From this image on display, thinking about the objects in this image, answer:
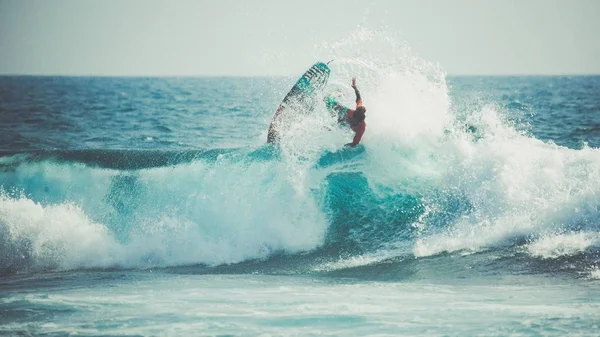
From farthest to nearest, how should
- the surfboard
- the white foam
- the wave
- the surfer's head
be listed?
the surfboard, the surfer's head, the wave, the white foam

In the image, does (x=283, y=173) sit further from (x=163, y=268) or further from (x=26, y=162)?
(x=26, y=162)

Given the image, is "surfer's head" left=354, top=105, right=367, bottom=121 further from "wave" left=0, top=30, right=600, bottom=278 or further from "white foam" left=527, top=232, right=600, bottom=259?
"white foam" left=527, top=232, right=600, bottom=259

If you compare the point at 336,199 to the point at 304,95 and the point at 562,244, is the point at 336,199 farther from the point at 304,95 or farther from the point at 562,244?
the point at 562,244

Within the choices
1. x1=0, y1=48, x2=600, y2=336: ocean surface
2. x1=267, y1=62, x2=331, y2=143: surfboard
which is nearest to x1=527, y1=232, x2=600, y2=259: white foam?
x1=0, y1=48, x2=600, y2=336: ocean surface

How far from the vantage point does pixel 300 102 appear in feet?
42.3

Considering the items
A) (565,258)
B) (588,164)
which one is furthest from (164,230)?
(588,164)

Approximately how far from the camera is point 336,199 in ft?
40.8

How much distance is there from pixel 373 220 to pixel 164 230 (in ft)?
13.9

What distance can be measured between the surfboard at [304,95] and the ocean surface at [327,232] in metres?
0.27

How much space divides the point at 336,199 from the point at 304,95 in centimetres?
238

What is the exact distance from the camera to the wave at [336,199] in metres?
→ 11.1

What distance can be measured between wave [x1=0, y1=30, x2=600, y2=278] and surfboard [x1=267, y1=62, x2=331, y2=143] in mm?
325

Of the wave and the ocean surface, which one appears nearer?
the ocean surface

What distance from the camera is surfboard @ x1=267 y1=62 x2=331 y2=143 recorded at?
12906 millimetres
